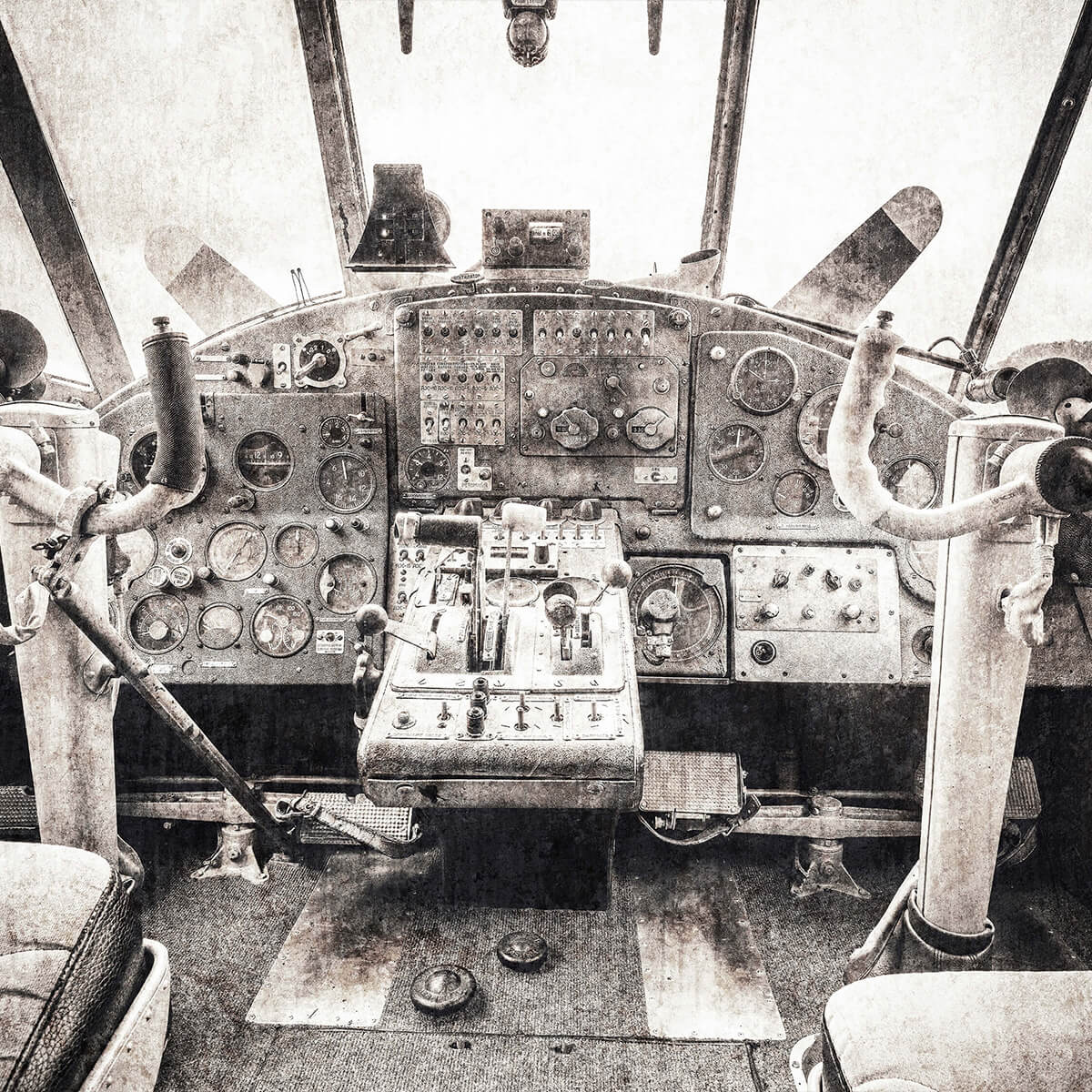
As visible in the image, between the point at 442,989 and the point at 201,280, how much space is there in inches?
108

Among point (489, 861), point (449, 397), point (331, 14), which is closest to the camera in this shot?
point (489, 861)

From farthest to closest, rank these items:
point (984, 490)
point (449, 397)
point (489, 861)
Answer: point (449, 397) < point (489, 861) < point (984, 490)

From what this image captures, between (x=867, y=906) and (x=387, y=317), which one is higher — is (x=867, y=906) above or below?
below

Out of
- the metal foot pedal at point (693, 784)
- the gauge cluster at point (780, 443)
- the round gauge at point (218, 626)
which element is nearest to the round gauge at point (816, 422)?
the gauge cluster at point (780, 443)

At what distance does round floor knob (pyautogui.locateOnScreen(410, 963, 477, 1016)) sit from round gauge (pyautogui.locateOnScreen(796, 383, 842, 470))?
6.31 ft

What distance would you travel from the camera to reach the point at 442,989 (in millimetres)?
2248

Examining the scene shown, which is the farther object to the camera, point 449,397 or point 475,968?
point 449,397

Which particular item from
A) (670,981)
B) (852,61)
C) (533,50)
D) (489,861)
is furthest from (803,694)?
(533,50)

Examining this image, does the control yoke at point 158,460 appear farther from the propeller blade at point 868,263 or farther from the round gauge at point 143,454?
the propeller blade at point 868,263

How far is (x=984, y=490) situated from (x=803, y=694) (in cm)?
147

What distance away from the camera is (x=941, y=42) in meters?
2.84

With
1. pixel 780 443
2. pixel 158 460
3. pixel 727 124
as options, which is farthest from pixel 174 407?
pixel 727 124

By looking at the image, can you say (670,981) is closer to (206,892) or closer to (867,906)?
(867,906)

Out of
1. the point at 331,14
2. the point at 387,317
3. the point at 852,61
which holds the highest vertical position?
the point at 331,14
